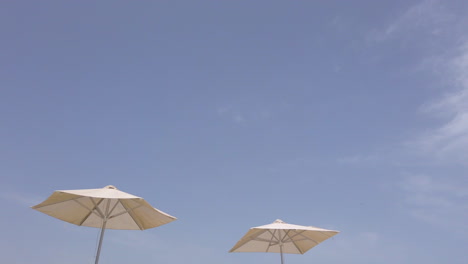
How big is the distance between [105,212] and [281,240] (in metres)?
6.06

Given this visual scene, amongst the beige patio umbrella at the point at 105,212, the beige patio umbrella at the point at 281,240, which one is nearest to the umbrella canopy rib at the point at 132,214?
the beige patio umbrella at the point at 105,212

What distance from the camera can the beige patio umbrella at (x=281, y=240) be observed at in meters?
11.6

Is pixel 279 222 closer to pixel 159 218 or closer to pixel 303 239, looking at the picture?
pixel 303 239

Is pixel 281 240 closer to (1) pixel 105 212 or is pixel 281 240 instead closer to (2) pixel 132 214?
(2) pixel 132 214

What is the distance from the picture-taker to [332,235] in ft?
36.0

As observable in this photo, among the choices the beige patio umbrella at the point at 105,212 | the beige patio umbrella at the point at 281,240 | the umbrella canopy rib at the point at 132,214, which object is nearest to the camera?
the beige patio umbrella at the point at 105,212

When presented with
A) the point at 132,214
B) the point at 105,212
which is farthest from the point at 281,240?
the point at 105,212

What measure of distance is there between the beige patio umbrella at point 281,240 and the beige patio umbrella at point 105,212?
3.26 metres

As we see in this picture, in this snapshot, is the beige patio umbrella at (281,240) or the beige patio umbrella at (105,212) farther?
the beige patio umbrella at (281,240)

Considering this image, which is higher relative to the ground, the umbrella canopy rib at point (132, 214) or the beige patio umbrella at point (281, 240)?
the umbrella canopy rib at point (132, 214)

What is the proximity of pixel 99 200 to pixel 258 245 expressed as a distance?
5.76 metres

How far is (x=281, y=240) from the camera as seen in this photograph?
12109 millimetres

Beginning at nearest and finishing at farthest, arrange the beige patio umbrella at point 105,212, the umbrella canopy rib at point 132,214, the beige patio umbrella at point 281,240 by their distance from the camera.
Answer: the beige patio umbrella at point 105,212, the umbrella canopy rib at point 132,214, the beige patio umbrella at point 281,240

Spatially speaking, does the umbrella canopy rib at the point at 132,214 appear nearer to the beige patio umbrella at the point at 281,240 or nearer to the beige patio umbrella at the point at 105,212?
the beige patio umbrella at the point at 105,212
